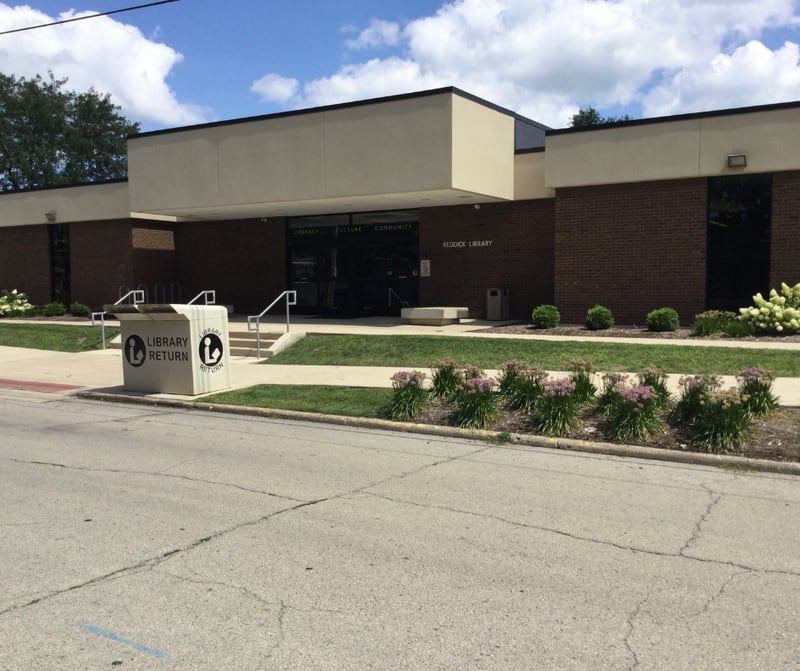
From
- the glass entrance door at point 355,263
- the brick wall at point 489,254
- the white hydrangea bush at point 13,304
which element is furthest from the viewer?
the white hydrangea bush at point 13,304

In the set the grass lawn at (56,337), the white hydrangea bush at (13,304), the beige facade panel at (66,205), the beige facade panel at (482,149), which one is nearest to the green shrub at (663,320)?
the beige facade panel at (482,149)

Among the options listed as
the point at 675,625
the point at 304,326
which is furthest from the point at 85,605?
the point at 304,326

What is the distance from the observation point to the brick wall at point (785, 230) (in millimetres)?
16641

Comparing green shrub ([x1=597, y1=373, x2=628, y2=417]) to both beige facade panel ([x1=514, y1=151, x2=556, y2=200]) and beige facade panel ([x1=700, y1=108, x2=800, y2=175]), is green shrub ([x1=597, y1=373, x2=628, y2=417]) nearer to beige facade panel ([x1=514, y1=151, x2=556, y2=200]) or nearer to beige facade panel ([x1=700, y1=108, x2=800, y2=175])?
beige facade panel ([x1=700, y1=108, x2=800, y2=175])

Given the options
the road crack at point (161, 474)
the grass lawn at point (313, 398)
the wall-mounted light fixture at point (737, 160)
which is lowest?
the road crack at point (161, 474)

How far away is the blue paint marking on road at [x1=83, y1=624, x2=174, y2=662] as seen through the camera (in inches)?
146

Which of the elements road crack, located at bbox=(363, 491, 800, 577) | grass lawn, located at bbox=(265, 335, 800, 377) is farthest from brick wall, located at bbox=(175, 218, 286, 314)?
road crack, located at bbox=(363, 491, 800, 577)

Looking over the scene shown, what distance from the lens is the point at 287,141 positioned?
1998cm

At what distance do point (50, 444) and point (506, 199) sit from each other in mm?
14267

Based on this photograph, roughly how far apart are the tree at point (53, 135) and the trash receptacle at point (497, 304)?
42.9m

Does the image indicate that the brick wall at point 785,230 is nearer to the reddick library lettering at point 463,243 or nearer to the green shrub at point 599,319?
the green shrub at point 599,319

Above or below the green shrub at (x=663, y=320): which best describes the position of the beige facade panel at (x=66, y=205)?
above

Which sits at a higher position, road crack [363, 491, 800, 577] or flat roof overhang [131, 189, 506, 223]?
flat roof overhang [131, 189, 506, 223]

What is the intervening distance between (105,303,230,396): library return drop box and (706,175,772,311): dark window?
11437 millimetres
